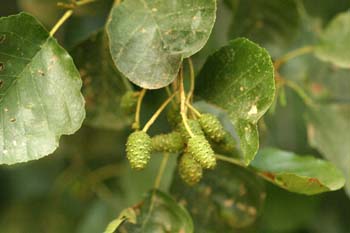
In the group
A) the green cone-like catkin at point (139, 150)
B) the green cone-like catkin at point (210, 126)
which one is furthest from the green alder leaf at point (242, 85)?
the green cone-like catkin at point (139, 150)

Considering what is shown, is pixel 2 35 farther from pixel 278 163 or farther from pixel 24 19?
pixel 278 163

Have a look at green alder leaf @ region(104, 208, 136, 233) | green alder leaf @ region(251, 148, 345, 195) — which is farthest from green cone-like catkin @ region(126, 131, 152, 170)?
green alder leaf @ region(251, 148, 345, 195)

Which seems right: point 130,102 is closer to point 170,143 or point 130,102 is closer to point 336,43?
point 170,143

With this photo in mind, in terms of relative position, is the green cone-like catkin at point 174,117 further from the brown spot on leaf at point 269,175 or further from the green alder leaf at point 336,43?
the green alder leaf at point 336,43

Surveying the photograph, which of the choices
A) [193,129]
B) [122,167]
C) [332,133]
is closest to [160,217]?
[193,129]

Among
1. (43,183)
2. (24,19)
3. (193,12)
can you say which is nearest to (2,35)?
(24,19)

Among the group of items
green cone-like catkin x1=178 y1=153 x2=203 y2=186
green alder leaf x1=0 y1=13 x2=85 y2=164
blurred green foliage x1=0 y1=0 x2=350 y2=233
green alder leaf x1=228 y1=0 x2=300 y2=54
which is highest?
green alder leaf x1=0 y1=13 x2=85 y2=164

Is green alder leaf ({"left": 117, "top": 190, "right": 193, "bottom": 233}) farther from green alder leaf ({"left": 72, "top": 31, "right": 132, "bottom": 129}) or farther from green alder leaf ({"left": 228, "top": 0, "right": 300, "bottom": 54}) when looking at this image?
green alder leaf ({"left": 228, "top": 0, "right": 300, "bottom": 54})
